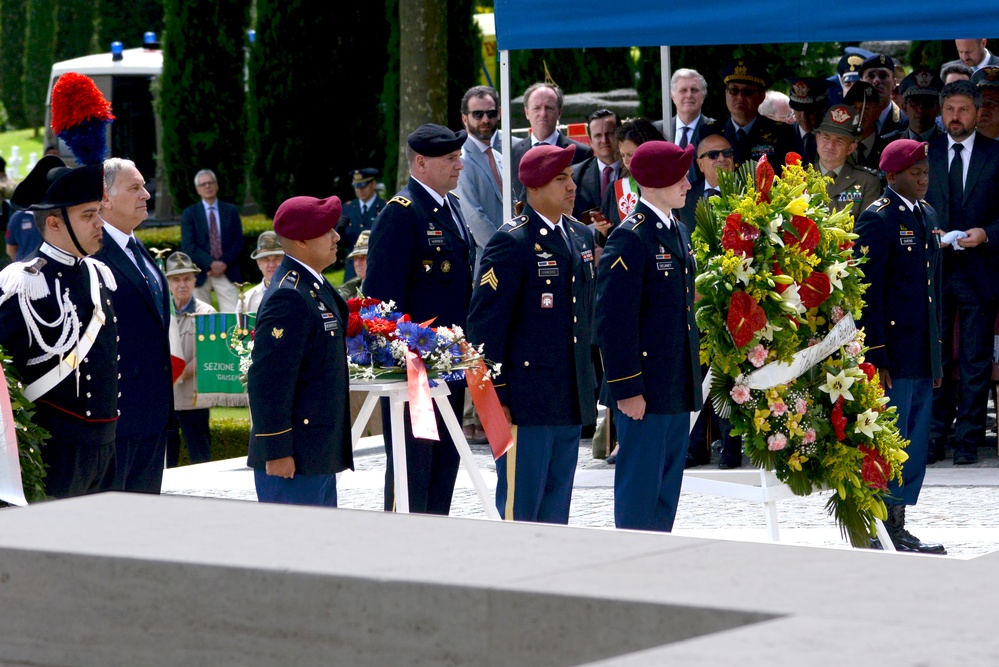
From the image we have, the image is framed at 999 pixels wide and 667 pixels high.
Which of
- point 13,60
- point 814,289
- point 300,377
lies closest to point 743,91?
point 814,289

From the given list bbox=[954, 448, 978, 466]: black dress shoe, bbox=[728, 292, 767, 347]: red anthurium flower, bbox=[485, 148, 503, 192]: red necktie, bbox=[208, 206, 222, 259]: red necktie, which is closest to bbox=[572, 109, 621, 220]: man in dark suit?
bbox=[485, 148, 503, 192]: red necktie

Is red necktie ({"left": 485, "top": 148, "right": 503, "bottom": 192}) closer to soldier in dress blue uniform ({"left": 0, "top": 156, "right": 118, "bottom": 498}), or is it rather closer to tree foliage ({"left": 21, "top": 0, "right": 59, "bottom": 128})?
soldier in dress blue uniform ({"left": 0, "top": 156, "right": 118, "bottom": 498})

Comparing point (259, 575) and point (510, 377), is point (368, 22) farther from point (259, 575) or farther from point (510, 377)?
point (259, 575)

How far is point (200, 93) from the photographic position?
24.2m

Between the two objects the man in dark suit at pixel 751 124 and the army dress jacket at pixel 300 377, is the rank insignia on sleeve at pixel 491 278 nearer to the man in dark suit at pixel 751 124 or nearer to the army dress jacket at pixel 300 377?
the army dress jacket at pixel 300 377

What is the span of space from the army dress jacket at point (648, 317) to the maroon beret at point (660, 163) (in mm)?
138

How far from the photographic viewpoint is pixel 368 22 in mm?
23250

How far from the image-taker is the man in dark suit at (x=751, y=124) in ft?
34.7

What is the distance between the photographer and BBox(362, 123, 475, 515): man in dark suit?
7531 mm

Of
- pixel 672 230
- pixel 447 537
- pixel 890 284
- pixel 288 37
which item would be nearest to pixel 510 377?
pixel 672 230

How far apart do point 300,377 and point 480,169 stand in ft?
15.4

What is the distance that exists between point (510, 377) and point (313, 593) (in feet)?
11.1

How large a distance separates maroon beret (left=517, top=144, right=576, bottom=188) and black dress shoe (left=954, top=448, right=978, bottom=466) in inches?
172

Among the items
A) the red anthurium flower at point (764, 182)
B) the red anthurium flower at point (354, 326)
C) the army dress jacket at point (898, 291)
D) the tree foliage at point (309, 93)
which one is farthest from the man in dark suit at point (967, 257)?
the tree foliage at point (309, 93)
